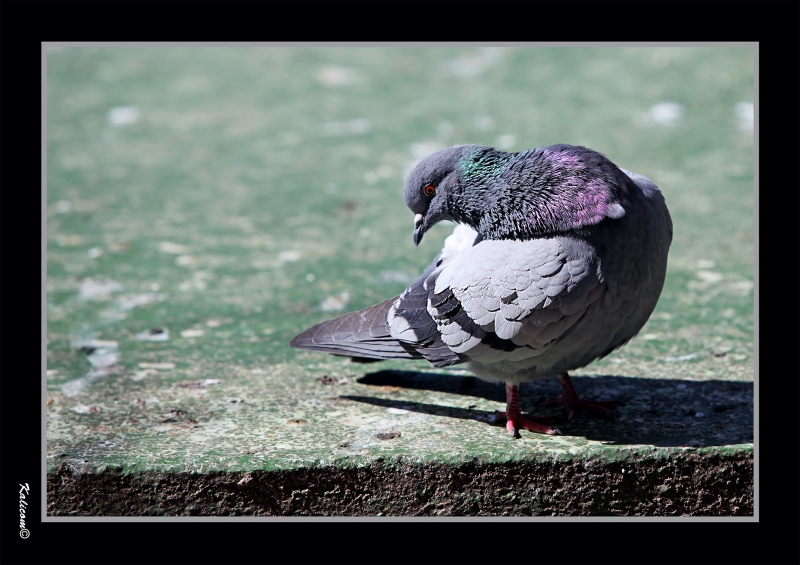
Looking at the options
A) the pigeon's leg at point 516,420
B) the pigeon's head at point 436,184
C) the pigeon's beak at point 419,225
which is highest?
the pigeon's head at point 436,184

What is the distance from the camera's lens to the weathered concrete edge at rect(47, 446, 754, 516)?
310cm

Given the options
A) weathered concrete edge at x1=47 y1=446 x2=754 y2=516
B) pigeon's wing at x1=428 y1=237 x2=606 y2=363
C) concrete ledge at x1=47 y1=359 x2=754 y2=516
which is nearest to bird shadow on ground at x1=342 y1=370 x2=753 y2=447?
concrete ledge at x1=47 y1=359 x2=754 y2=516

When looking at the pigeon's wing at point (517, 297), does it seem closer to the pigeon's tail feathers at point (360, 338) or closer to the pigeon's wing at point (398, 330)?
the pigeon's wing at point (398, 330)

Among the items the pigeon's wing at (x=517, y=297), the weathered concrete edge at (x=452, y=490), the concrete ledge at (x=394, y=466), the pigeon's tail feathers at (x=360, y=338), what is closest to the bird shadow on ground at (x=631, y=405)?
the concrete ledge at (x=394, y=466)

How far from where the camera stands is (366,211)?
19.4 feet

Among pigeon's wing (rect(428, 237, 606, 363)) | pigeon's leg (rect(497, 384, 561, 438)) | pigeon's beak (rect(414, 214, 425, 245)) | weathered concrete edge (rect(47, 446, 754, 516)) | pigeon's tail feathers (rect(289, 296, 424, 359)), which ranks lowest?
weathered concrete edge (rect(47, 446, 754, 516))

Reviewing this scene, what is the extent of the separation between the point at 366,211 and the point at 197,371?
222 centimetres

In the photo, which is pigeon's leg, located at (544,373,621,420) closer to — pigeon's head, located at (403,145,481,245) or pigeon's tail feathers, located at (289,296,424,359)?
pigeon's tail feathers, located at (289,296,424,359)

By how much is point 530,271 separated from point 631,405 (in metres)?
0.93

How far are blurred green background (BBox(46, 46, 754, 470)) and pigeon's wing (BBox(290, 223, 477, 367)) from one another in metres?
0.45

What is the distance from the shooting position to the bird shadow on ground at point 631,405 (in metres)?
3.35

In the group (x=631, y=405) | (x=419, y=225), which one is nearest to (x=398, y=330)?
(x=419, y=225)

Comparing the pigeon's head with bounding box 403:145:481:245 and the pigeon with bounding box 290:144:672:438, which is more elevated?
the pigeon's head with bounding box 403:145:481:245

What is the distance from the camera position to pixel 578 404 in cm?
361
